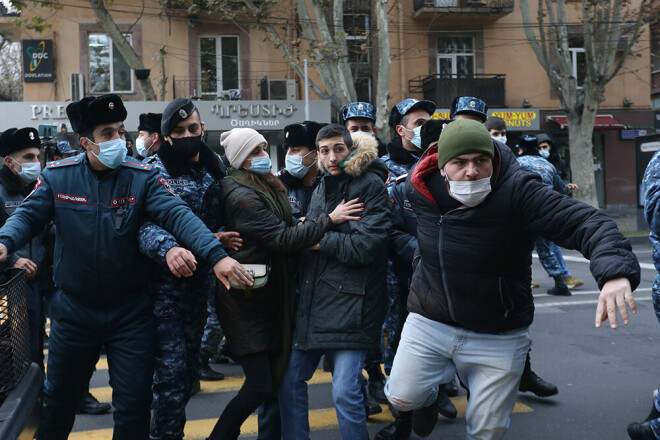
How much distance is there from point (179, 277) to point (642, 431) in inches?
107

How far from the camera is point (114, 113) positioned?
3777 millimetres

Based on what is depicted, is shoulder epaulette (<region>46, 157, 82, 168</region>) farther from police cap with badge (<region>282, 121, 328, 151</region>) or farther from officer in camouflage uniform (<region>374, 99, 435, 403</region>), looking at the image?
officer in camouflage uniform (<region>374, 99, 435, 403</region>)

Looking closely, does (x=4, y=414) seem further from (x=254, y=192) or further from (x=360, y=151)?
(x=360, y=151)

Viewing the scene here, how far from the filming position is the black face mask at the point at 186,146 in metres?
4.05

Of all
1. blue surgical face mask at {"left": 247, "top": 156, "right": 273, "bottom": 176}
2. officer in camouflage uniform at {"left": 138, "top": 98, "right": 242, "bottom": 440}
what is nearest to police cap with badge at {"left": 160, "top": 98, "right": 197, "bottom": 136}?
officer in camouflage uniform at {"left": 138, "top": 98, "right": 242, "bottom": 440}

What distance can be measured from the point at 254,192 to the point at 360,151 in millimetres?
666

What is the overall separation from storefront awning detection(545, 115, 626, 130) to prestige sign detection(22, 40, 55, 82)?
1786 centimetres

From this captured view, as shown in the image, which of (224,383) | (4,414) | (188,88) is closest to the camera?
(4,414)

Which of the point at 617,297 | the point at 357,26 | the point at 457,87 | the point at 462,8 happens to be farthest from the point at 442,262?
the point at 462,8

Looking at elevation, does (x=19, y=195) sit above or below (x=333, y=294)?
above

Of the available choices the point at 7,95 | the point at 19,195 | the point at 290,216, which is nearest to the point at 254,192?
the point at 290,216

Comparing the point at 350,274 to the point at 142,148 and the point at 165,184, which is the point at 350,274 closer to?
the point at 165,184

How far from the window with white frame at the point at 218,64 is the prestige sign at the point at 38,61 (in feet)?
16.4

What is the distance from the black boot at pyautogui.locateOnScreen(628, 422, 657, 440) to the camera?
380cm
